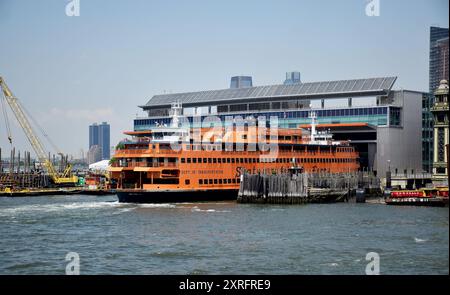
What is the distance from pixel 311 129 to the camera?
10694 cm

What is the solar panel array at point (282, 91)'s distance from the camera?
11081 centimetres

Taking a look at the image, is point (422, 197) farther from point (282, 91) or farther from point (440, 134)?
point (282, 91)

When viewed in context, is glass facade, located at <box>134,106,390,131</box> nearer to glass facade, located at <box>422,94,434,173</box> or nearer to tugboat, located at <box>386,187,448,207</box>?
glass facade, located at <box>422,94,434,173</box>

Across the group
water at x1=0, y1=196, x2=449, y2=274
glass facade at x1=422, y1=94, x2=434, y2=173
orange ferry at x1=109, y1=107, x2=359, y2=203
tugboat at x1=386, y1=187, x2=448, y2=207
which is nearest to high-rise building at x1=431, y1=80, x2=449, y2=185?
tugboat at x1=386, y1=187, x2=448, y2=207

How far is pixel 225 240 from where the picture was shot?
46.5 metres

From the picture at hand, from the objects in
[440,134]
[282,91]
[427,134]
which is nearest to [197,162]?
[440,134]

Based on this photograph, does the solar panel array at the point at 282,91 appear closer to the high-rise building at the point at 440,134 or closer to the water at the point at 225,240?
the high-rise building at the point at 440,134

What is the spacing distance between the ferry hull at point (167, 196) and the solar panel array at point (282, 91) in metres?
36.8

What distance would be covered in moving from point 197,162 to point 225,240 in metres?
37.1

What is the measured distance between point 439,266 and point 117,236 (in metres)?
21.3

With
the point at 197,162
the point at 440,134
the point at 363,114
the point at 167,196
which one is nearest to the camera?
the point at 167,196

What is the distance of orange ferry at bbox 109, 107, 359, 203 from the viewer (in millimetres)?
79938

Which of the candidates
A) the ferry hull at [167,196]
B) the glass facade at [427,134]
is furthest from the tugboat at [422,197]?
the glass facade at [427,134]
